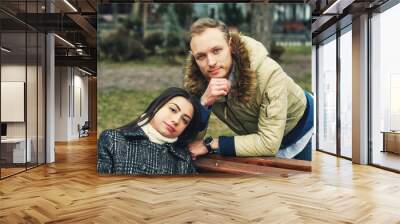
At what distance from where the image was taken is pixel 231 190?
587cm

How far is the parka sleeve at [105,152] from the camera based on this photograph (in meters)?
7.07

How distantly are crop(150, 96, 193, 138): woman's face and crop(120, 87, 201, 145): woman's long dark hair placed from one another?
49 millimetres

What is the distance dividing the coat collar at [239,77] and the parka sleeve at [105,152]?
61.1 inches

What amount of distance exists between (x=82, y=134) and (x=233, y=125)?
1308 cm

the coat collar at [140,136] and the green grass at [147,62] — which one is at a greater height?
the green grass at [147,62]

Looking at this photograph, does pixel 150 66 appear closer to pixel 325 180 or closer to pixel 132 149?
pixel 132 149

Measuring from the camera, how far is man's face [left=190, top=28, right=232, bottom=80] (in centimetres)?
685

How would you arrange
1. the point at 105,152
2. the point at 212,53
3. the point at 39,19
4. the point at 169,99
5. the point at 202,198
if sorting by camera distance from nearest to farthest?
the point at 202,198 → the point at 212,53 → the point at 169,99 → the point at 105,152 → the point at 39,19

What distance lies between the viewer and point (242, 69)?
6.88 metres

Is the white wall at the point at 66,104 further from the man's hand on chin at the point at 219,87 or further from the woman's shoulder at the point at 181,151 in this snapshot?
the man's hand on chin at the point at 219,87

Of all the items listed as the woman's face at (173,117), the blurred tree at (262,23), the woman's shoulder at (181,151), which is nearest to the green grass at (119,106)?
the woman's face at (173,117)

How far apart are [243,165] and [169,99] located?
164 centimetres

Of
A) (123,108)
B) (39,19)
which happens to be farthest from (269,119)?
(39,19)

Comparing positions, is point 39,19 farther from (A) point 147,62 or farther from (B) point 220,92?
(B) point 220,92
